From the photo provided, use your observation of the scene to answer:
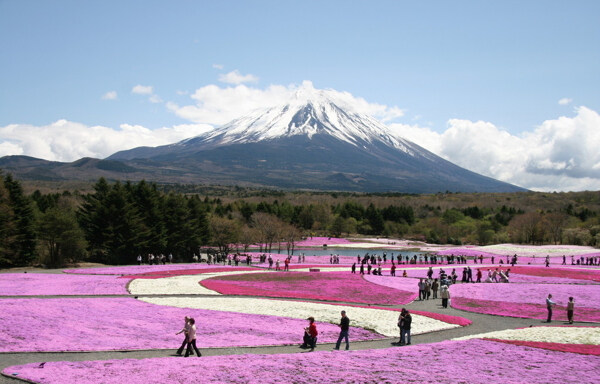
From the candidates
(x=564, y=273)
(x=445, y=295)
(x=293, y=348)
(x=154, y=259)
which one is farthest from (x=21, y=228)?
(x=564, y=273)

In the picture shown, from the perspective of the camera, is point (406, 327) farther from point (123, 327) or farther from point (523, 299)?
point (523, 299)

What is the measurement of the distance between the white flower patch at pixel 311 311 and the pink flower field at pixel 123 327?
4.84 feet

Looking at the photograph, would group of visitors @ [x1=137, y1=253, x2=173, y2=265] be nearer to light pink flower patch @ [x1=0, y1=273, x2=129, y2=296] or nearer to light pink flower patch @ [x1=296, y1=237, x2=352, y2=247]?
light pink flower patch @ [x1=0, y1=273, x2=129, y2=296]

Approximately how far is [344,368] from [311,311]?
1451cm

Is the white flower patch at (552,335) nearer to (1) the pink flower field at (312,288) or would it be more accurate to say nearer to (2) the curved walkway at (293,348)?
(2) the curved walkway at (293,348)

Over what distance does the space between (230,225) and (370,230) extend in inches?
2983

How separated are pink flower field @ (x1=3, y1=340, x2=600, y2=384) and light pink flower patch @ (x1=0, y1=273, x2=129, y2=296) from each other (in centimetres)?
1902

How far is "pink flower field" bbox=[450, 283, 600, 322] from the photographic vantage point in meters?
35.5

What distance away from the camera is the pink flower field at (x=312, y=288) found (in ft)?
134

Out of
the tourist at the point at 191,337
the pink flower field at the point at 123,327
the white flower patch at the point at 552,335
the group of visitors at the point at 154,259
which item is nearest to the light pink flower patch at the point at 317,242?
the group of visitors at the point at 154,259

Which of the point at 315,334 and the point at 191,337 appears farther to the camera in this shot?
the point at 315,334

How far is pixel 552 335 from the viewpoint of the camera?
89.1 ft

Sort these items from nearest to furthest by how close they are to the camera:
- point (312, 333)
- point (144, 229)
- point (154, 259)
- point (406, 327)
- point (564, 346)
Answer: point (312, 333) < point (564, 346) < point (406, 327) < point (154, 259) < point (144, 229)

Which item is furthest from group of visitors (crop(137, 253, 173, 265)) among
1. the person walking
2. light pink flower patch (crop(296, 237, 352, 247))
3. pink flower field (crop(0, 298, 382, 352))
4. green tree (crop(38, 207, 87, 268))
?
light pink flower patch (crop(296, 237, 352, 247))
